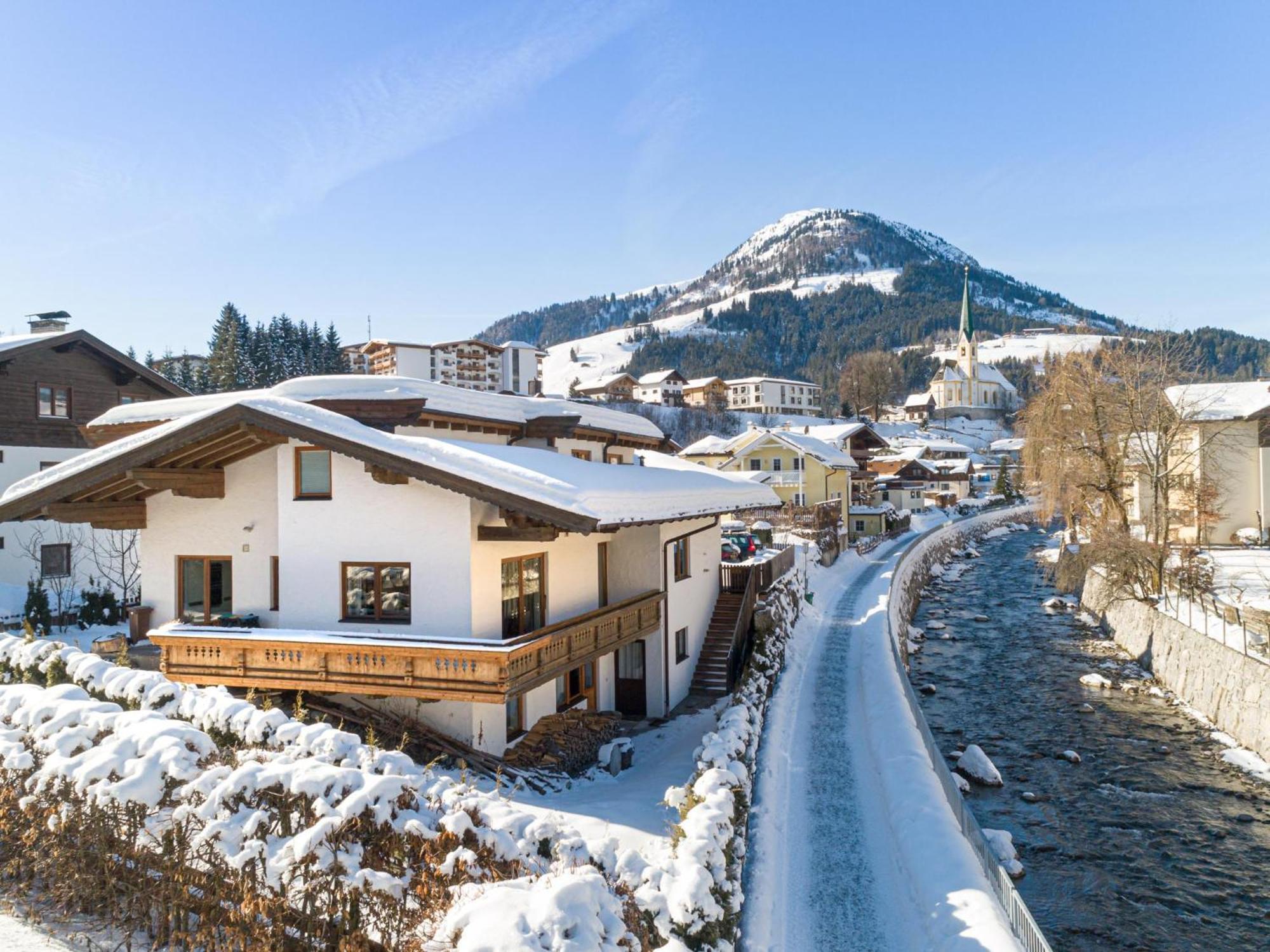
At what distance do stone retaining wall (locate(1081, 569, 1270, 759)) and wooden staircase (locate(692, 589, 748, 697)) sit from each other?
14536 mm

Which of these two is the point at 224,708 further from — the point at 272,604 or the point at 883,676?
the point at 883,676

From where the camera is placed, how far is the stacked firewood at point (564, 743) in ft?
52.3

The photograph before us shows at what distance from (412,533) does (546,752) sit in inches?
209

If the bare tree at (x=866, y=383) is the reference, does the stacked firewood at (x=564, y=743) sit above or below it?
below

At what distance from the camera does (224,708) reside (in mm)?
11531

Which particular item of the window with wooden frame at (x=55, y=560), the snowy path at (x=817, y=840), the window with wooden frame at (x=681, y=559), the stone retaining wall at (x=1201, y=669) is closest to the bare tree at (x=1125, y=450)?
the stone retaining wall at (x=1201, y=669)

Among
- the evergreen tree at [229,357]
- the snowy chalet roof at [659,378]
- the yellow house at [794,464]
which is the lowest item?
the yellow house at [794,464]

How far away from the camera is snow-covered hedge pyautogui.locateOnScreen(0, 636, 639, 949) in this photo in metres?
7.28

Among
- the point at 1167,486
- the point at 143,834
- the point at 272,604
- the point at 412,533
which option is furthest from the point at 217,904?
the point at 1167,486

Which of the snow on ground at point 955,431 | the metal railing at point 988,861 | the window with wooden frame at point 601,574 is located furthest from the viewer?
the snow on ground at point 955,431

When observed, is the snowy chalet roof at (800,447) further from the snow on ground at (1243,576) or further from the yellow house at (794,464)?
the snow on ground at (1243,576)

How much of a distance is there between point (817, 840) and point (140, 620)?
51.3 feet

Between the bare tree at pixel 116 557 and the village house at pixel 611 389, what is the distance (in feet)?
342

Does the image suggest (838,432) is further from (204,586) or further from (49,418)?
(204,586)
